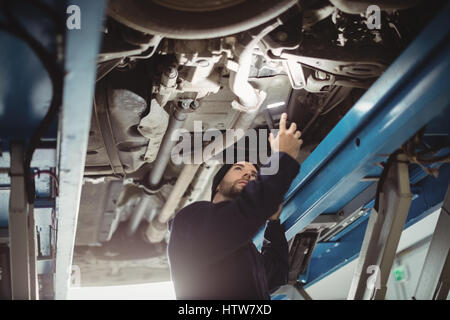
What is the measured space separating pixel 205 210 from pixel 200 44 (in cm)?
70

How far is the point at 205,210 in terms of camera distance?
1.89m

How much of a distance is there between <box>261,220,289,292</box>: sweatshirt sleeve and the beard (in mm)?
294

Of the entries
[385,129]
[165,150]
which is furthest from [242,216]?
[165,150]

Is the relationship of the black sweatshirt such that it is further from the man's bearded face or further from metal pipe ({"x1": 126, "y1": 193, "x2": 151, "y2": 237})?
metal pipe ({"x1": 126, "y1": 193, "x2": 151, "y2": 237})

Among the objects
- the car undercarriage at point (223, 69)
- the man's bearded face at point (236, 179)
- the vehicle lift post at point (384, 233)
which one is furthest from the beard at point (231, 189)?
the vehicle lift post at point (384, 233)

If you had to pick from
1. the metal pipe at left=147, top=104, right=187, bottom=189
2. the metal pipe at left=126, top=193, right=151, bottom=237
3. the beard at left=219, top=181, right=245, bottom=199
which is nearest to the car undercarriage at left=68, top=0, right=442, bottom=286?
the metal pipe at left=147, top=104, right=187, bottom=189

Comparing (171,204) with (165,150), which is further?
(171,204)

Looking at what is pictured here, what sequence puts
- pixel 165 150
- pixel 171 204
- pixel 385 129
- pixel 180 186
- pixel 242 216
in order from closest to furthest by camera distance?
pixel 385 129
pixel 242 216
pixel 165 150
pixel 180 186
pixel 171 204

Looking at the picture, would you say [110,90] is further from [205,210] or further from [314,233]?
[314,233]

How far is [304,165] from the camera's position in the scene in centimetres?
209

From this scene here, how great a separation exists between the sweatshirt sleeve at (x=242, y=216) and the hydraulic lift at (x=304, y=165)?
25cm

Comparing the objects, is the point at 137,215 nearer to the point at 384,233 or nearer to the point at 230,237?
the point at 230,237

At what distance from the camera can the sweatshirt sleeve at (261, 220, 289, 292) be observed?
216cm

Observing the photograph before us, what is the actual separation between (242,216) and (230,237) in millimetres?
105
